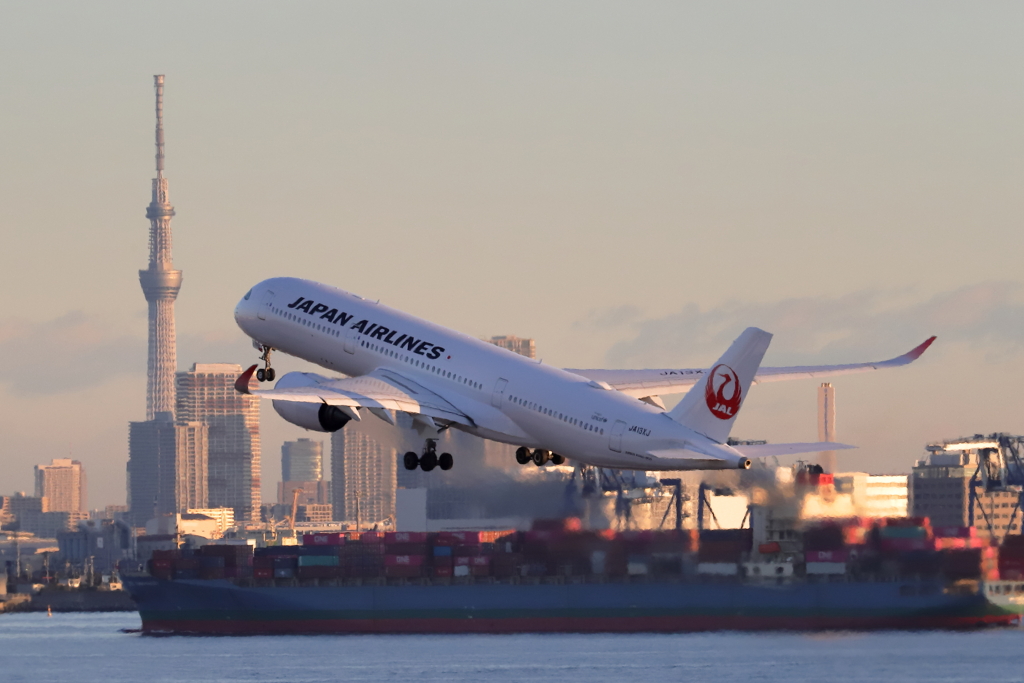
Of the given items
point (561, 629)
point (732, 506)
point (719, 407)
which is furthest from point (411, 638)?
point (719, 407)

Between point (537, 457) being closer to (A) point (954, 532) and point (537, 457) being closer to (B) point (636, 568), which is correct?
(B) point (636, 568)

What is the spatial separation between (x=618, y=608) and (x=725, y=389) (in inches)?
4355

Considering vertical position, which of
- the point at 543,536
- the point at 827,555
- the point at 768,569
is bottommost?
the point at 768,569

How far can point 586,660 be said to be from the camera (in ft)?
558

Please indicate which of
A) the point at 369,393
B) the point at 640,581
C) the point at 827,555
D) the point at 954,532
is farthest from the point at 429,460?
the point at 954,532

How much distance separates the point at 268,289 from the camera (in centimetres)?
8138

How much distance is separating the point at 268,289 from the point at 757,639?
319ft

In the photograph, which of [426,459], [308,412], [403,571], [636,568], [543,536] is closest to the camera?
[426,459]

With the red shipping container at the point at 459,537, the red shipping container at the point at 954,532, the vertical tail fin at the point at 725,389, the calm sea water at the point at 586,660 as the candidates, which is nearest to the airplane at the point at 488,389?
the vertical tail fin at the point at 725,389

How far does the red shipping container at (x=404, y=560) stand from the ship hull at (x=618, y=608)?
295 cm

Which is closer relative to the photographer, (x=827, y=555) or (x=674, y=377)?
(x=674, y=377)

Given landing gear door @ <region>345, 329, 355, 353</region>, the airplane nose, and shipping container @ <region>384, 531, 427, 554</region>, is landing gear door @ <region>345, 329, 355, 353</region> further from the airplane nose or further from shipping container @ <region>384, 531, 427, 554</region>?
shipping container @ <region>384, 531, 427, 554</region>

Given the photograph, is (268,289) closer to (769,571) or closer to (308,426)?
(308,426)

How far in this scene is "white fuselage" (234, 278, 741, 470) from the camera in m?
65.6
